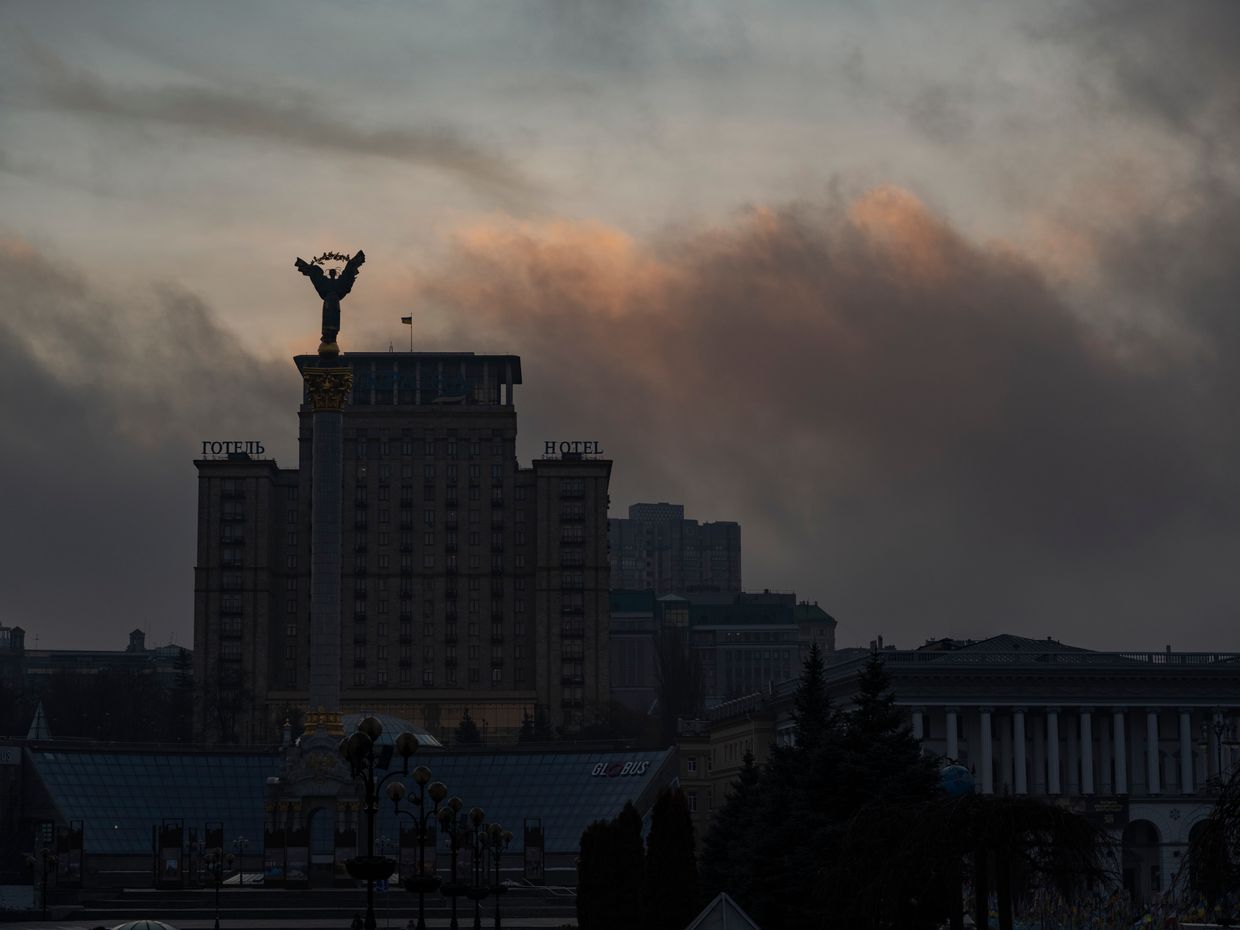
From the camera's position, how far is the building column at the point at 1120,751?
11819 centimetres

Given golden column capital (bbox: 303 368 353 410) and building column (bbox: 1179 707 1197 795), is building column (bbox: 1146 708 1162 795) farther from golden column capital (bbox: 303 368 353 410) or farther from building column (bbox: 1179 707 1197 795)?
golden column capital (bbox: 303 368 353 410)

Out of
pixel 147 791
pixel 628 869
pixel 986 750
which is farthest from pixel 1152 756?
pixel 147 791

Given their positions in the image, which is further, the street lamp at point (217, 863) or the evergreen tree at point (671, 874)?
the street lamp at point (217, 863)

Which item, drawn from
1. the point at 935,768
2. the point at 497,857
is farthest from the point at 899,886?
the point at 497,857

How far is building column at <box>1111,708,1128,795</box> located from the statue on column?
56.6m

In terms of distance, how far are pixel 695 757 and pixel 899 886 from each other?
121 meters

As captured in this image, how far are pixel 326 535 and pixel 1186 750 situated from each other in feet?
183

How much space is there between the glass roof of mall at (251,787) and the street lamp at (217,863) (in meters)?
11.8

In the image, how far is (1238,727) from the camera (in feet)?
398

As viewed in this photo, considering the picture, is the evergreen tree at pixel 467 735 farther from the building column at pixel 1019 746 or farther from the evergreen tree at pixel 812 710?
the evergreen tree at pixel 812 710

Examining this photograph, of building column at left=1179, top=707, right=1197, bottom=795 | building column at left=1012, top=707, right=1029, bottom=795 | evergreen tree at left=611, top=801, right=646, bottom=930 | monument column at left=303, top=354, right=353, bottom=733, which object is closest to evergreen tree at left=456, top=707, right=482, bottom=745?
monument column at left=303, top=354, right=353, bottom=733

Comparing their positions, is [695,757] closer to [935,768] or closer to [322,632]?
[322,632]

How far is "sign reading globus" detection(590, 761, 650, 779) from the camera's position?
529ft

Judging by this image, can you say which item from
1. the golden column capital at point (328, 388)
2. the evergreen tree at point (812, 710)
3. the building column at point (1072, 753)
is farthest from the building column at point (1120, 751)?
the golden column capital at point (328, 388)
